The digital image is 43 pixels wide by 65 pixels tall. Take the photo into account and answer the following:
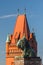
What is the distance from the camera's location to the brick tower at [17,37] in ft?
217

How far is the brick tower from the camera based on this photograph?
66188mm

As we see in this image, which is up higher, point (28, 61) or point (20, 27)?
point (20, 27)

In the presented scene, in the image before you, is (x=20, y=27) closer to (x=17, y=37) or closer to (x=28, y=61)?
(x=17, y=37)

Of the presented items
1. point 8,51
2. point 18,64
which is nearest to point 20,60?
point 18,64

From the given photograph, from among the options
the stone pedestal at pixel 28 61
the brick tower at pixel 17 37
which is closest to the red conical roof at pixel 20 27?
the brick tower at pixel 17 37

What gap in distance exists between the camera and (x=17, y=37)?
217ft

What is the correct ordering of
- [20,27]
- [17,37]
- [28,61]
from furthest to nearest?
[20,27]
[17,37]
[28,61]

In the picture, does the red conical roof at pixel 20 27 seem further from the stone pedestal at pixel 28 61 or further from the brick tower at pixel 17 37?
the stone pedestal at pixel 28 61

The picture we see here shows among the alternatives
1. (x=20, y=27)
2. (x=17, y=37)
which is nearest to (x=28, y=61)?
(x=17, y=37)

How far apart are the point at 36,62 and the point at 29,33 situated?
29833 mm

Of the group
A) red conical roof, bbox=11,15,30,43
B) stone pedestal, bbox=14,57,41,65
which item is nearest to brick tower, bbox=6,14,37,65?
red conical roof, bbox=11,15,30,43

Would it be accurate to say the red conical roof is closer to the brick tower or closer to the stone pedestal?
the brick tower

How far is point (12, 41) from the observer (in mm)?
67375

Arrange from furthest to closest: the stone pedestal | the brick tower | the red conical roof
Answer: the red conical roof → the brick tower → the stone pedestal
